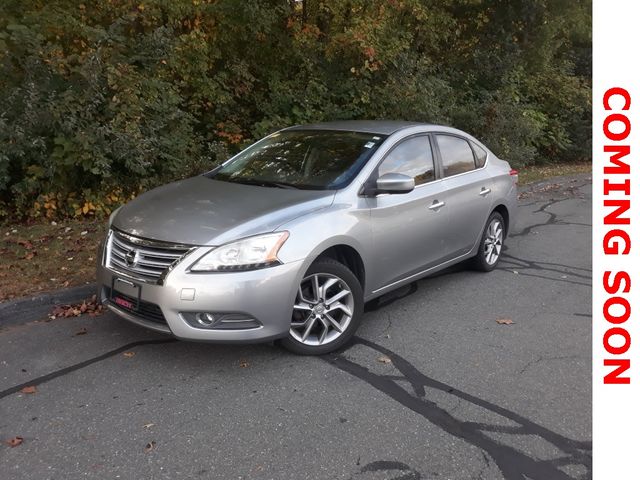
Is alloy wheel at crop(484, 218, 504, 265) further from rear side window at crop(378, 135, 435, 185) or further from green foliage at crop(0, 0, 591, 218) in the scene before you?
green foliage at crop(0, 0, 591, 218)

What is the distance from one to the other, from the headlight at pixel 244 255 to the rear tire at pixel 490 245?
9.66 ft

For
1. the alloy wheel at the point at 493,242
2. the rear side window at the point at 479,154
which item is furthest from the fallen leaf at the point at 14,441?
the rear side window at the point at 479,154

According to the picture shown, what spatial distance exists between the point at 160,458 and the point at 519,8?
A: 15.3 meters

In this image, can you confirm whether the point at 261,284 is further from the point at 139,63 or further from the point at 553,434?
the point at 139,63

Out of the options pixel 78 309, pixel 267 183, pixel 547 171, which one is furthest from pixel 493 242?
pixel 547 171

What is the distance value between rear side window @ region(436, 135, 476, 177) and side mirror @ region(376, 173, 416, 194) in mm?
1114

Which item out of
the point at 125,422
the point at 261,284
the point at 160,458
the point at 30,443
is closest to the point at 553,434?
the point at 261,284

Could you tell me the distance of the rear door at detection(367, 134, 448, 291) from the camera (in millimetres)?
4383

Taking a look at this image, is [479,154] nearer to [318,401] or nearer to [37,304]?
[318,401]

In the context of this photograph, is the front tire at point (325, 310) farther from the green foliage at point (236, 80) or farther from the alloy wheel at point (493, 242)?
the green foliage at point (236, 80)

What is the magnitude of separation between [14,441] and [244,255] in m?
1.57

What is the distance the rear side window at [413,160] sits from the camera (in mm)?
4648

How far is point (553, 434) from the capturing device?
3.08 meters

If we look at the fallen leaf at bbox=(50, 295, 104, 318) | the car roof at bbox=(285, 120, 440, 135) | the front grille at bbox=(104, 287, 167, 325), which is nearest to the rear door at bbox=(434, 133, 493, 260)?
the car roof at bbox=(285, 120, 440, 135)
